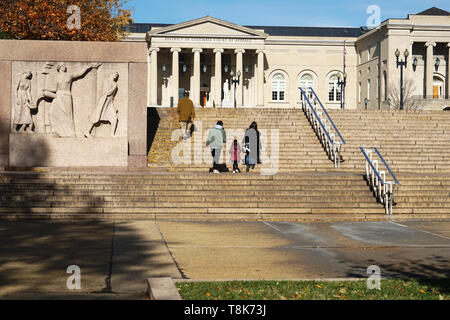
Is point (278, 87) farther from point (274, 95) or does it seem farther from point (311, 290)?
point (311, 290)

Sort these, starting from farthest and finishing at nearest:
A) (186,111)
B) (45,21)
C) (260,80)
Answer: (260,80) → (45,21) → (186,111)

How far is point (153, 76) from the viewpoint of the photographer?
261 ft

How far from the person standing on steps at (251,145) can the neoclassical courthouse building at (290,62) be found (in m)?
49.8

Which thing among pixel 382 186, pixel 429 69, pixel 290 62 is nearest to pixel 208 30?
pixel 290 62

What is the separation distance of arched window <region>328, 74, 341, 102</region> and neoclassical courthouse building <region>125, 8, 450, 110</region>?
Answer: 14 centimetres

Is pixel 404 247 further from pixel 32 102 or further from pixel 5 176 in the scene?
pixel 32 102

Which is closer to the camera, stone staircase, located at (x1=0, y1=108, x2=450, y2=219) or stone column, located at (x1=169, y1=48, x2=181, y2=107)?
stone staircase, located at (x1=0, y1=108, x2=450, y2=219)

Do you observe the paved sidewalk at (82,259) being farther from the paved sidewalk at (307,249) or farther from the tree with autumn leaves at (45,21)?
the tree with autumn leaves at (45,21)

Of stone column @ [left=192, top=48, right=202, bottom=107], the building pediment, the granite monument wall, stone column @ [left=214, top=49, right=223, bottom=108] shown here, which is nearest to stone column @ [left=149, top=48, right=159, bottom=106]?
the building pediment

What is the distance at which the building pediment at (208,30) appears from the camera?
76.4 metres

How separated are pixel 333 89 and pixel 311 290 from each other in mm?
81937

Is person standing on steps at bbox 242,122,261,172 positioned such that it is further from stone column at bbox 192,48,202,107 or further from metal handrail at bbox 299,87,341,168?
stone column at bbox 192,48,202,107

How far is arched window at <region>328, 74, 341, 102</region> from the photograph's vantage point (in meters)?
86.5

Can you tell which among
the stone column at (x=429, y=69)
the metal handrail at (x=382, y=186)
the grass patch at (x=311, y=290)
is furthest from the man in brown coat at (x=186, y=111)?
the stone column at (x=429, y=69)
